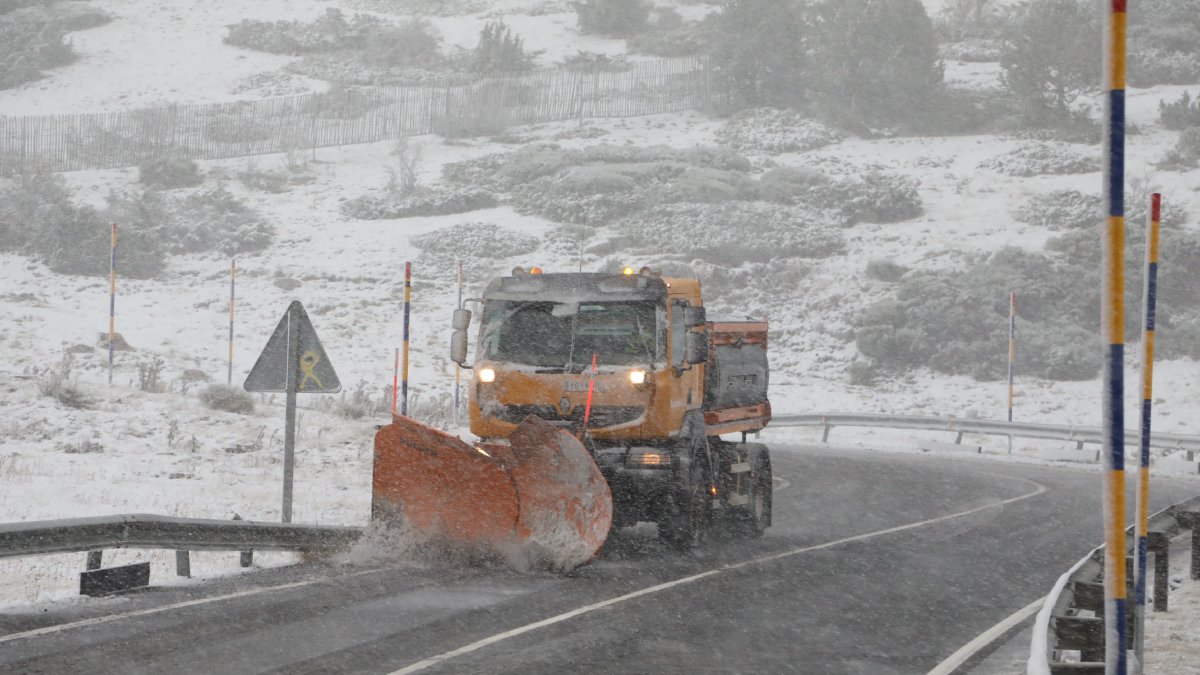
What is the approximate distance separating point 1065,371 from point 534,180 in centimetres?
2078


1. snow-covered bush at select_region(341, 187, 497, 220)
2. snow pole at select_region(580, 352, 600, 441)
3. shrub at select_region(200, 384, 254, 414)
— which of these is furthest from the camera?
snow-covered bush at select_region(341, 187, 497, 220)

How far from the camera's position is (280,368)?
13203 millimetres

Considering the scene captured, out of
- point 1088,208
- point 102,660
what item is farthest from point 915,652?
point 1088,208

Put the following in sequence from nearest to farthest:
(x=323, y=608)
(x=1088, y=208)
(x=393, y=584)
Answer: (x=323, y=608) → (x=393, y=584) → (x=1088, y=208)

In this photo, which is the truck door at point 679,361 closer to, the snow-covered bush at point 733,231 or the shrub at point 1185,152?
the snow-covered bush at point 733,231

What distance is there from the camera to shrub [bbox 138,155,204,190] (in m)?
48.4

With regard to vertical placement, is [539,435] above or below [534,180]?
below

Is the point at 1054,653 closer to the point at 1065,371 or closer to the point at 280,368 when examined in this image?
the point at 280,368

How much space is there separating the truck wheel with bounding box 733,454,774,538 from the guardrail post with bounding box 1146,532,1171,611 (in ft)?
18.2

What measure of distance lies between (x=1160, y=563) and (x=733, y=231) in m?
34.8

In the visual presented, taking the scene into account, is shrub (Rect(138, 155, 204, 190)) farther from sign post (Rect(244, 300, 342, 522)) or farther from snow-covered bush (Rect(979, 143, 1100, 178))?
sign post (Rect(244, 300, 342, 522))

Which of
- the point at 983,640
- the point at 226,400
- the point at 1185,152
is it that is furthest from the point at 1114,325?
the point at 1185,152

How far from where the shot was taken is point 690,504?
13.7m

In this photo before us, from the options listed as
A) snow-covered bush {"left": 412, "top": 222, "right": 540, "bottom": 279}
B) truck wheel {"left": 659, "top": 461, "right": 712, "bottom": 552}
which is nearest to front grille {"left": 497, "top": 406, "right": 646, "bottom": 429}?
truck wheel {"left": 659, "top": 461, "right": 712, "bottom": 552}
